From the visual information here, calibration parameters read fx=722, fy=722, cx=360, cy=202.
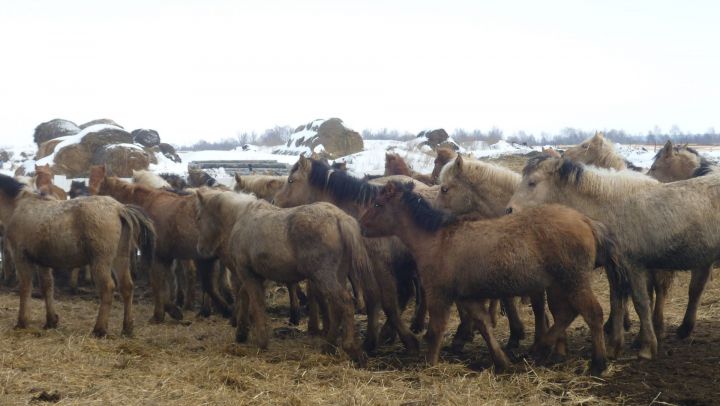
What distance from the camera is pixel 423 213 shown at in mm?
7402

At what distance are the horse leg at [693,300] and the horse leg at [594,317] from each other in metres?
2.00

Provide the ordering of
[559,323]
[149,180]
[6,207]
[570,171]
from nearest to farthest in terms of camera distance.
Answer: [559,323] → [570,171] → [6,207] → [149,180]

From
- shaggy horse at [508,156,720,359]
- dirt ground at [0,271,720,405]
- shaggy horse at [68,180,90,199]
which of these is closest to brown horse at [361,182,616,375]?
dirt ground at [0,271,720,405]

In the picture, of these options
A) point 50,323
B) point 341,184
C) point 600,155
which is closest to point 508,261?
point 341,184

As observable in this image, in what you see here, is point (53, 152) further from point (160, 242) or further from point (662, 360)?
point (662, 360)

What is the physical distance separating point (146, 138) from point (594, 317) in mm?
23508

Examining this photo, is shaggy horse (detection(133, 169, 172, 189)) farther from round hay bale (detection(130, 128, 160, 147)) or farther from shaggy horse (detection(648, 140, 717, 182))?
round hay bale (detection(130, 128, 160, 147))

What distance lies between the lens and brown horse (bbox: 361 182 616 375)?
248 inches

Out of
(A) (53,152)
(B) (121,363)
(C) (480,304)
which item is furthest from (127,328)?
(A) (53,152)

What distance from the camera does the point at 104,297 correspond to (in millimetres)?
8516

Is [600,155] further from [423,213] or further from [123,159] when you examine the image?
[123,159]

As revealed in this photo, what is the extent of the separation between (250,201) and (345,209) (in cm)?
119

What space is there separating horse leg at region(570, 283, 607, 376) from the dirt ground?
126 millimetres

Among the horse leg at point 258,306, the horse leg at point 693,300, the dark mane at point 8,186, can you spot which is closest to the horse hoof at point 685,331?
the horse leg at point 693,300
